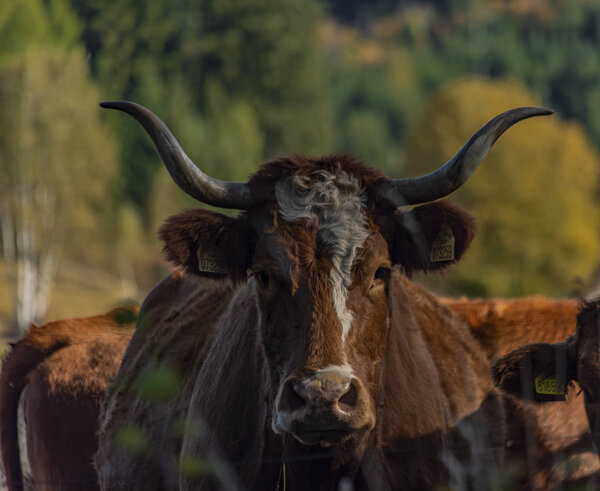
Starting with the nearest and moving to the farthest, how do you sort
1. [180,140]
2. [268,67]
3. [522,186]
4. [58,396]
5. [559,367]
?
[559,367]
[58,396]
[180,140]
[522,186]
[268,67]

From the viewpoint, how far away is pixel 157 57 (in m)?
54.2

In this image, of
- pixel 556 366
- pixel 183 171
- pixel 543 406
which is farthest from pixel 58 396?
pixel 556 366

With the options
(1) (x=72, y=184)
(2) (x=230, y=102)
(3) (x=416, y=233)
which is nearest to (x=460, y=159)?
(3) (x=416, y=233)

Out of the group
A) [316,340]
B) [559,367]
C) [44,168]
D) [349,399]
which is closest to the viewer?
[349,399]

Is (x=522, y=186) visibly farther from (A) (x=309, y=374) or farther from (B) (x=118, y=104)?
(A) (x=309, y=374)

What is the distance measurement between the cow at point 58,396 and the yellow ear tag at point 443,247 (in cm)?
265

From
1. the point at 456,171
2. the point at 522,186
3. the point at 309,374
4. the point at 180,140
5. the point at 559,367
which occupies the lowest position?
the point at 522,186

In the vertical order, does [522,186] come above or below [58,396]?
below

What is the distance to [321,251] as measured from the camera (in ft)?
16.3

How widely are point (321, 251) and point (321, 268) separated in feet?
0.33

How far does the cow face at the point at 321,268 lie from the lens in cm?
460

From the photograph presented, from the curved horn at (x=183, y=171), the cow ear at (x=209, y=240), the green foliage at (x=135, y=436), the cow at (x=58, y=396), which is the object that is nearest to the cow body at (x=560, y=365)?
the cow ear at (x=209, y=240)

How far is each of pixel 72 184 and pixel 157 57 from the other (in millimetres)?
15743

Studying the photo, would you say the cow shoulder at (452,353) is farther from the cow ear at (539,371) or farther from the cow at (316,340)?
the cow ear at (539,371)
